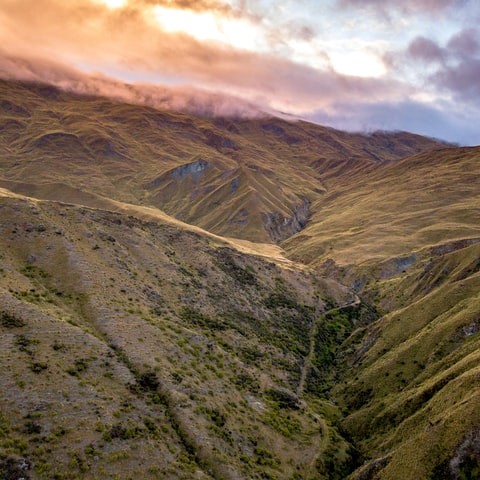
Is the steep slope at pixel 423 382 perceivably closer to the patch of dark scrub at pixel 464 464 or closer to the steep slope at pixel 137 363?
the patch of dark scrub at pixel 464 464

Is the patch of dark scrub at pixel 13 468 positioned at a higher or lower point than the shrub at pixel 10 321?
lower

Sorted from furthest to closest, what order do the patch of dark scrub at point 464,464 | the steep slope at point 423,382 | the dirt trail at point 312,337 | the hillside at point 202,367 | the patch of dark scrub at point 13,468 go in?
1. the dirt trail at point 312,337
2. the steep slope at point 423,382
3. the hillside at point 202,367
4. the patch of dark scrub at point 464,464
5. the patch of dark scrub at point 13,468

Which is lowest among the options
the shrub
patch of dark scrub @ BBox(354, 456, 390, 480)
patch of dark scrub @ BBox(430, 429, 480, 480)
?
patch of dark scrub @ BBox(354, 456, 390, 480)

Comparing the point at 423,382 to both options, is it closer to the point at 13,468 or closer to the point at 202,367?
the point at 202,367

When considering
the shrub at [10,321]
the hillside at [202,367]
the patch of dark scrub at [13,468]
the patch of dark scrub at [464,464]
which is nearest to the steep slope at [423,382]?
the patch of dark scrub at [464,464]

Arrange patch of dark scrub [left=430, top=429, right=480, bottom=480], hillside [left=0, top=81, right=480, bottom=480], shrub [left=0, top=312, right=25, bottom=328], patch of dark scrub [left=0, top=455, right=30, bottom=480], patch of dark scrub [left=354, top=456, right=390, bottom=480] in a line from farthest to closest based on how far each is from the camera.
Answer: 1. shrub [left=0, top=312, right=25, bottom=328]
2. patch of dark scrub [left=354, top=456, right=390, bottom=480]
3. hillside [left=0, top=81, right=480, bottom=480]
4. patch of dark scrub [left=430, top=429, right=480, bottom=480]
5. patch of dark scrub [left=0, top=455, right=30, bottom=480]

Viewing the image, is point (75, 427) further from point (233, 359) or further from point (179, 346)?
point (233, 359)

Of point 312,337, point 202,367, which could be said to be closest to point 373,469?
point 202,367

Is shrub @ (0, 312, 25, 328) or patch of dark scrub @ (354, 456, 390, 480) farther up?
shrub @ (0, 312, 25, 328)

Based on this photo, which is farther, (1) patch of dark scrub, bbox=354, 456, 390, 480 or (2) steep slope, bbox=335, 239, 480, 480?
(1) patch of dark scrub, bbox=354, 456, 390, 480

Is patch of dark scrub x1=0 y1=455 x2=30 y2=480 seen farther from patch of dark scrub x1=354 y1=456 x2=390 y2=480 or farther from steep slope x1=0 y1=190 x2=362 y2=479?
patch of dark scrub x1=354 y1=456 x2=390 y2=480

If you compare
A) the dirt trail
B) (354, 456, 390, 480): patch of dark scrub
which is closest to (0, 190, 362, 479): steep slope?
the dirt trail

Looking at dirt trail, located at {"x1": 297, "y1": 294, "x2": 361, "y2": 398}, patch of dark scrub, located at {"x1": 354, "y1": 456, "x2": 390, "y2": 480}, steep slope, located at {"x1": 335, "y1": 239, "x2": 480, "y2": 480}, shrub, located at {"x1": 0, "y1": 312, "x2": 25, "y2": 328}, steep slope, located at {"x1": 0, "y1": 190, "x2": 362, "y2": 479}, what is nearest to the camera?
steep slope, located at {"x1": 0, "y1": 190, "x2": 362, "y2": 479}
